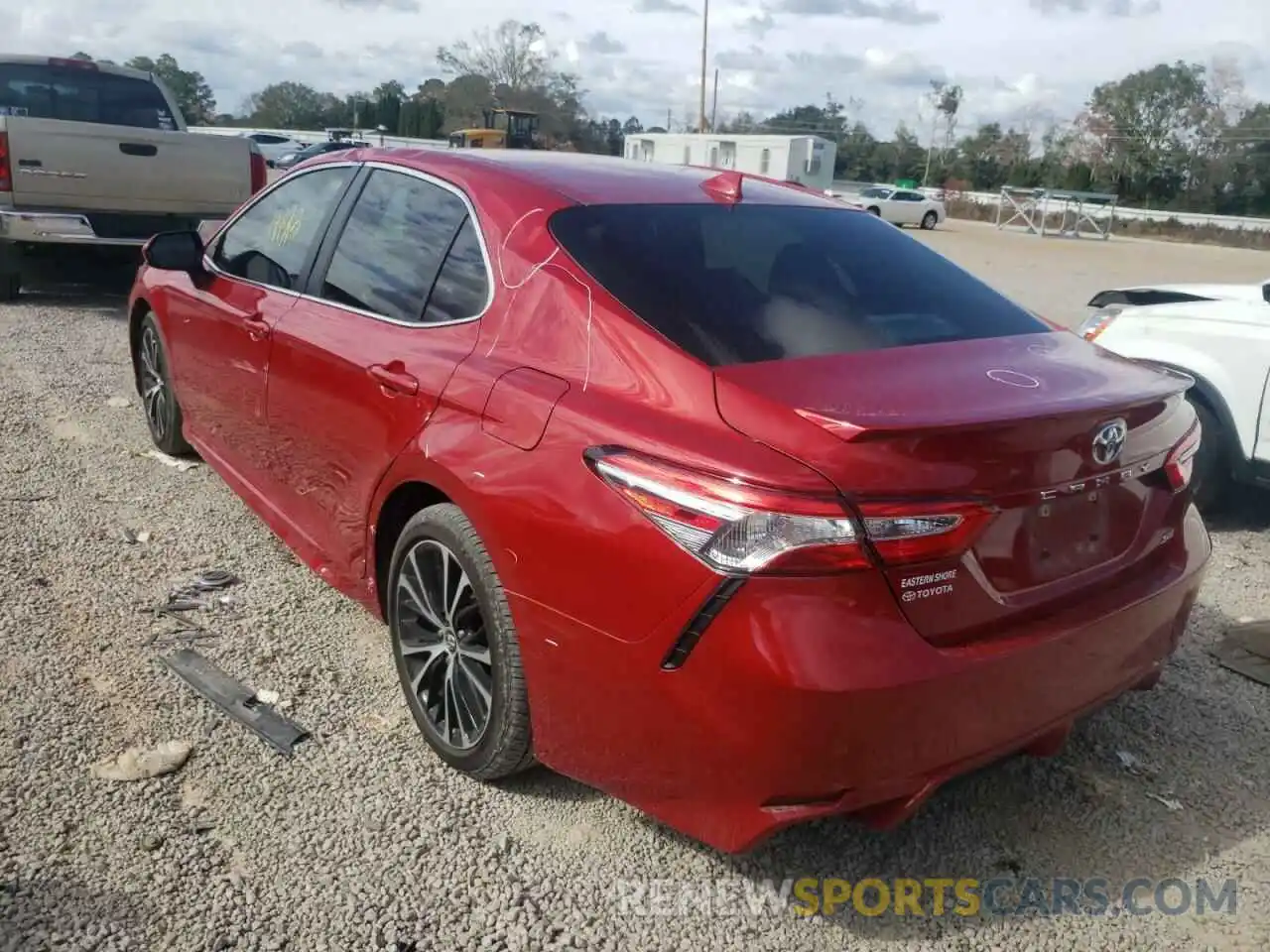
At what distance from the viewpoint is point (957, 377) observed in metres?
2.53

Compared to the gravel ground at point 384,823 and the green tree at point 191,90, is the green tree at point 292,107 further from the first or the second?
the gravel ground at point 384,823

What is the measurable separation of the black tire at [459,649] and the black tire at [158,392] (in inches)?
99.7

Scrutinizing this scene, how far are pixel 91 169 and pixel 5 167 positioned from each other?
1.92ft

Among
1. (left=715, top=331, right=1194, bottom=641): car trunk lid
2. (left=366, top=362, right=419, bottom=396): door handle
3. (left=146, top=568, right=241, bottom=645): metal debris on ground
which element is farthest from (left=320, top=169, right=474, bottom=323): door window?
(left=146, top=568, right=241, bottom=645): metal debris on ground

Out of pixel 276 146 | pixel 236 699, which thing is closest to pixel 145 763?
pixel 236 699

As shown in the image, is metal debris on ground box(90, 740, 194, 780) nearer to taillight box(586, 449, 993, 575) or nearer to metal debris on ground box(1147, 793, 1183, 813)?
taillight box(586, 449, 993, 575)

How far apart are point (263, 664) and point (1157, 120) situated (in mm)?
86697

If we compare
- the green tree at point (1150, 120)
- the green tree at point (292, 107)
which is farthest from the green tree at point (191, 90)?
the green tree at point (1150, 120)

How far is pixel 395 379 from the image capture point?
3.08 metres

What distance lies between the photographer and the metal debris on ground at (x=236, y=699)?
10.3 feet

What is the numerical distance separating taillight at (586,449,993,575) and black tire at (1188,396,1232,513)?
141 inches

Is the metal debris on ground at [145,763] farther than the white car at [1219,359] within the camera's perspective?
No

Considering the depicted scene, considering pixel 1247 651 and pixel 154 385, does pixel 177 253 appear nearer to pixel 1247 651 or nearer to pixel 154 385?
pixel 154 385

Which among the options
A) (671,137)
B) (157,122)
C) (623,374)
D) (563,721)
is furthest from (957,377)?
(671,137)
